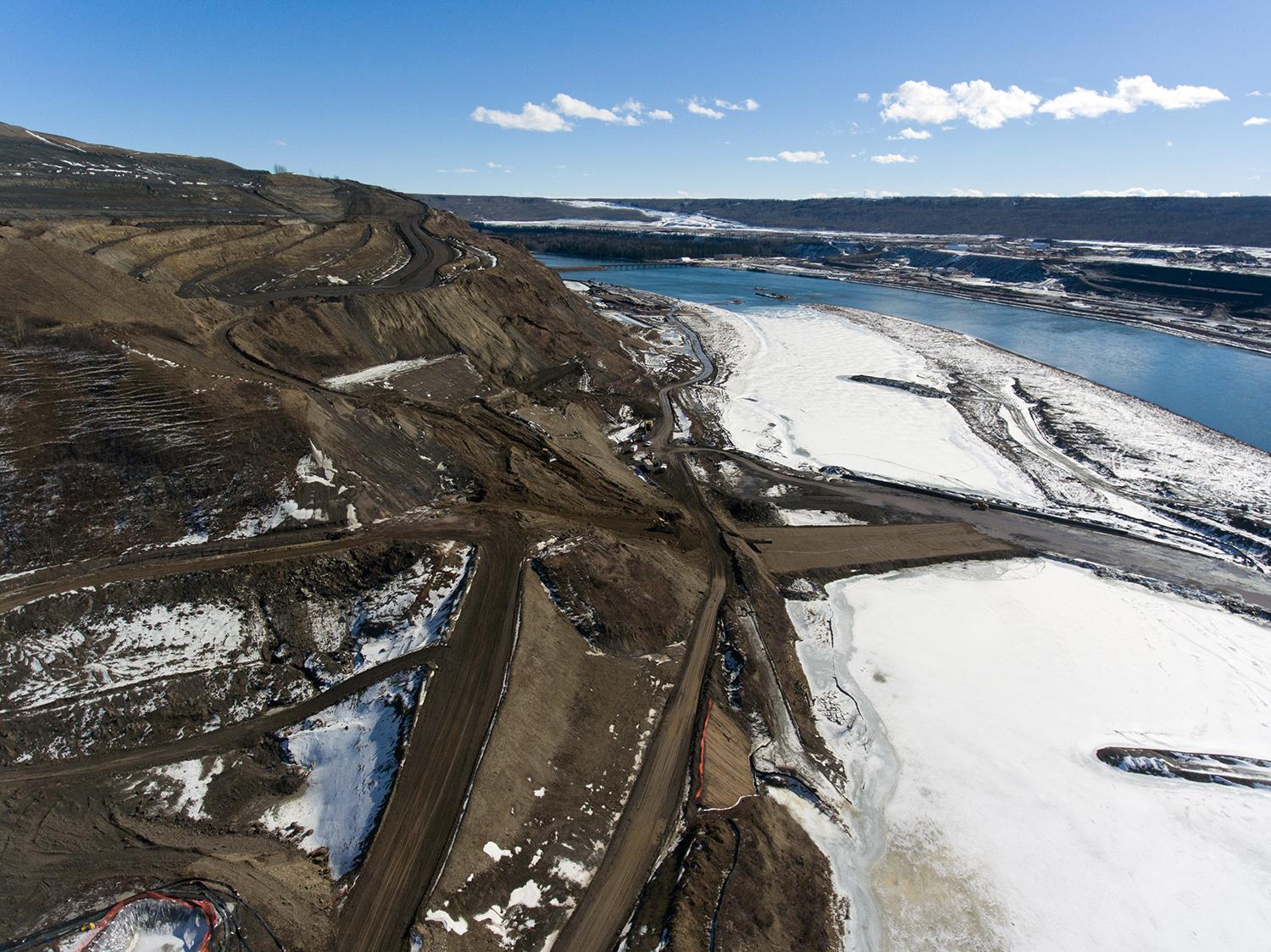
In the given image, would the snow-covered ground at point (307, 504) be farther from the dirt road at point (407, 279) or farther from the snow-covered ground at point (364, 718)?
the dirt road at point (407, 279)

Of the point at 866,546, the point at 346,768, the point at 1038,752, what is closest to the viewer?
the point at 346,768

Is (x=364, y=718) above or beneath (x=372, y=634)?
beneath

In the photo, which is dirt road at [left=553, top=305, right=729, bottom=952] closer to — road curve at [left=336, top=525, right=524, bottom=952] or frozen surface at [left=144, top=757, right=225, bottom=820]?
road curve at [left=336, top=525, right=524, bottom=952]

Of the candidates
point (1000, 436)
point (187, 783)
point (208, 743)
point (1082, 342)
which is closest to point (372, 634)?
point (208, 743)

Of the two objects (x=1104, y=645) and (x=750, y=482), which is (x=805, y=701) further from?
(x=750, y=482)

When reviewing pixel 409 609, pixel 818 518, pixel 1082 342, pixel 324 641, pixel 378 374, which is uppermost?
pixel 1082 342

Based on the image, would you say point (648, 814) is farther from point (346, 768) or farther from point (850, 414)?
point (850, 414)

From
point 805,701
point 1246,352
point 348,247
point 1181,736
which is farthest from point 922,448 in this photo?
point 1246,352

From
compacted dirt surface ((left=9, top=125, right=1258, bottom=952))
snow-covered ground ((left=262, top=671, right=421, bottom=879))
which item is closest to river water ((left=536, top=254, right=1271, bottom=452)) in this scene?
compacted dirt surface ((left=9, top=125, right=1258, bottom=952))
